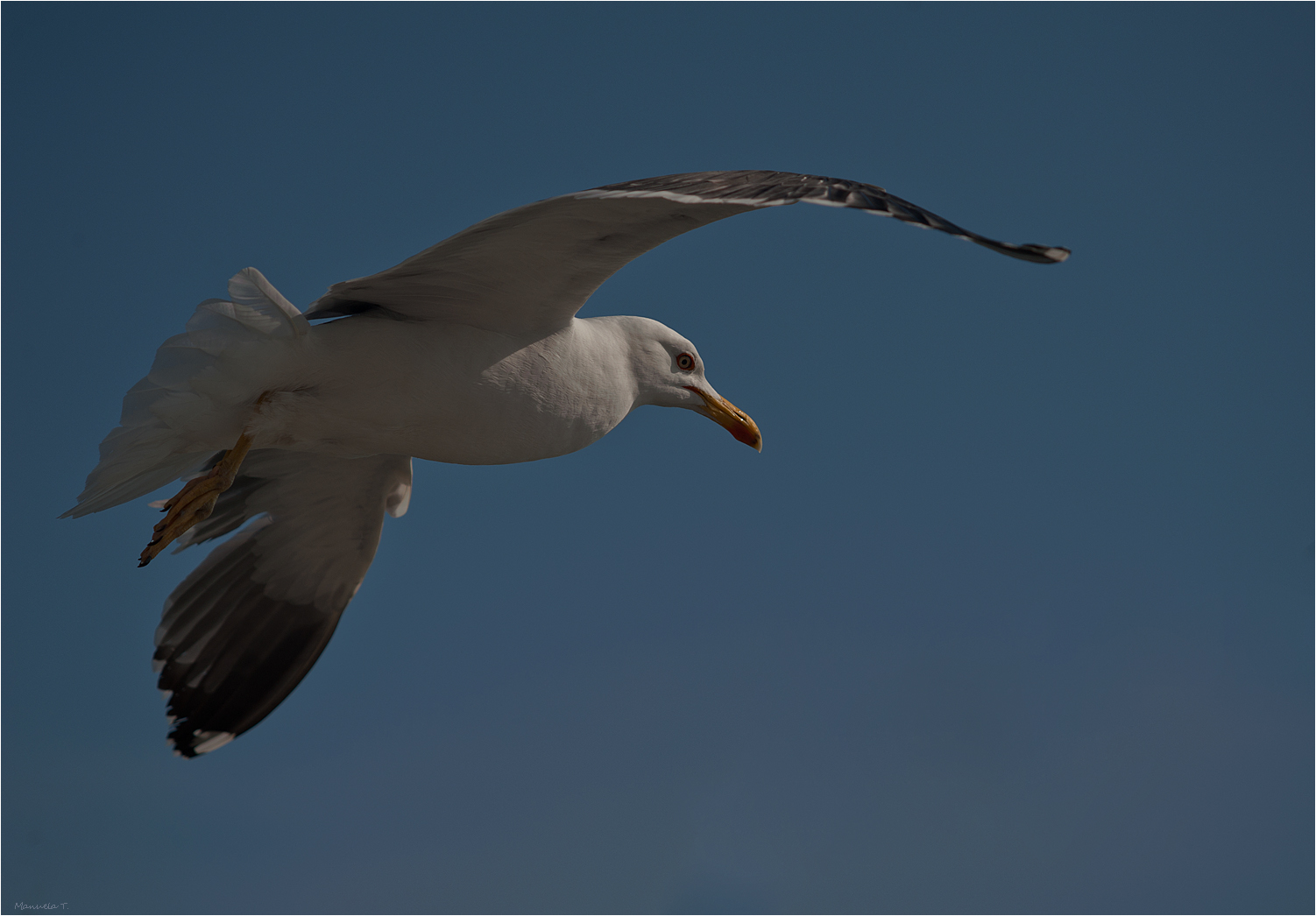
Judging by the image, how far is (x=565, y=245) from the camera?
4.36m

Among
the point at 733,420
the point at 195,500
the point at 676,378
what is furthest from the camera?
the point at 733,420

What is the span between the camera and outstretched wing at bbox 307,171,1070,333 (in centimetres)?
364

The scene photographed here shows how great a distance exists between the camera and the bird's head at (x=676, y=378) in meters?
5.61

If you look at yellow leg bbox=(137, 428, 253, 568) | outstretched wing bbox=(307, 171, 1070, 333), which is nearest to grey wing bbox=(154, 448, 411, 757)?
yellow leg bbox=(137, 428, 253, 568)

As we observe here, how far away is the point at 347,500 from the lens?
649 centimetres

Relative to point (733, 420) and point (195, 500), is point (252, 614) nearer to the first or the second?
point (195, 500)

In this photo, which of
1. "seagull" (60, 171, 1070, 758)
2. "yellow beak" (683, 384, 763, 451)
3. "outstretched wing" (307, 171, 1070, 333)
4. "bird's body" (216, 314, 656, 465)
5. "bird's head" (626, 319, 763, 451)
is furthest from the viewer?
"yellow beak" (683, 384, 763, 451)

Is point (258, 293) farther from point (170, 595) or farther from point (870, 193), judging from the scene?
point (170, 595)

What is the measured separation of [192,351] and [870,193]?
8.35 feet

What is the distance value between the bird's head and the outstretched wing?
81 centimetres

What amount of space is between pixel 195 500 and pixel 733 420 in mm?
2645

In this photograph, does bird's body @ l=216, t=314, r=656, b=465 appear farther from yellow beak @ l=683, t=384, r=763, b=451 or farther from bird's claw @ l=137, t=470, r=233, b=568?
yellow beak @ l=683, t=384, r=763, b=451

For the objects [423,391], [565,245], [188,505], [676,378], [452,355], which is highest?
[676,378]

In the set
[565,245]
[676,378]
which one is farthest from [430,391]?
[676,378]
